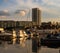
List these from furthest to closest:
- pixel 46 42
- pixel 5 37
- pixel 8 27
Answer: pixel 8 27, pixel 5 37, pixel 46 42

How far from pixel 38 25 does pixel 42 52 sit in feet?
446

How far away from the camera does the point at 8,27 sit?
15125 cm

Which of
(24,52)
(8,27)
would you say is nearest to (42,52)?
(24,52)

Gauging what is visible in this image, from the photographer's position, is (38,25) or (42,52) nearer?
(42,52)

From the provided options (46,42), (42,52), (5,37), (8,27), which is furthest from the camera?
(8,27)

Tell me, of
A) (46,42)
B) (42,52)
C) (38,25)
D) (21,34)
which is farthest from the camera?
(38,25)

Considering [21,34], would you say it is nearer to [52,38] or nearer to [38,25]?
[52,38]

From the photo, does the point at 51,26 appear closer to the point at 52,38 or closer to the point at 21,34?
the point at 21,34

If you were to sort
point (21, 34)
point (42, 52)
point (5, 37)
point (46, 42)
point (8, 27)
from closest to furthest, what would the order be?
point (42, 52) → point (46, 42) → point (5, 37) → point (21, 34) → point (8, 27)

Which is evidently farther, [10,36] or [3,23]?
[3,23]

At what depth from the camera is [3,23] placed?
154750 mm

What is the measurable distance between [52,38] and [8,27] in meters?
103

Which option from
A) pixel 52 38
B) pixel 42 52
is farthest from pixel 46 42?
pixel 42 52

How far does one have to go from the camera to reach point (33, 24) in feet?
517
